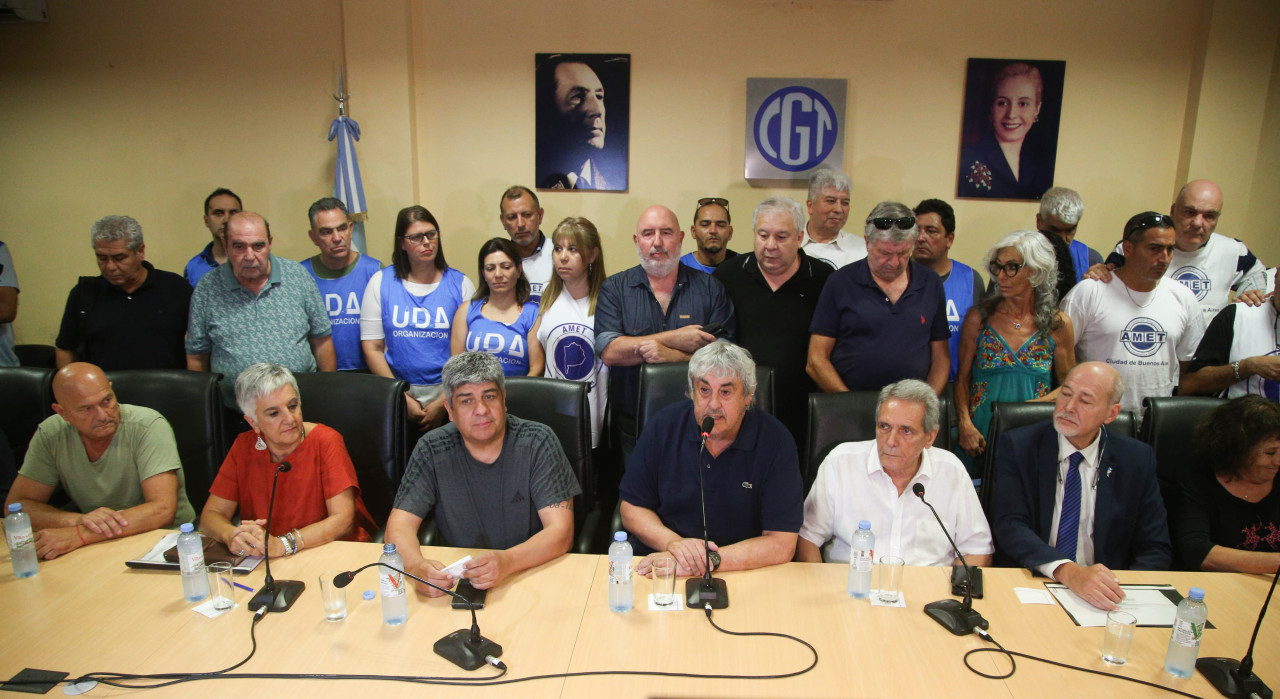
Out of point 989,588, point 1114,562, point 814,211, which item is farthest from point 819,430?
point 814,211

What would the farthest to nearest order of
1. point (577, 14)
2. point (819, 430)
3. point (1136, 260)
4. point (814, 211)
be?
1. point (577, 14)
2. point (814, 211)
3. point (1136, 260)
4. point (819, 430)

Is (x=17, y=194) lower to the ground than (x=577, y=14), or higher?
lower

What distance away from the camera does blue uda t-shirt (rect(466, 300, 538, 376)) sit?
3045mm

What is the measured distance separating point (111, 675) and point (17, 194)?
471 centimetres

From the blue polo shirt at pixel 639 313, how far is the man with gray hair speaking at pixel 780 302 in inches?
3.9

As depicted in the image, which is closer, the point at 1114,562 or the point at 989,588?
the point at 989,588

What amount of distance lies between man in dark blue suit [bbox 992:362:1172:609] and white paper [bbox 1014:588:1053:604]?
0.21 m

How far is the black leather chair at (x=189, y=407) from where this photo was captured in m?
2.70

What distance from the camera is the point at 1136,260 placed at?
2.87m

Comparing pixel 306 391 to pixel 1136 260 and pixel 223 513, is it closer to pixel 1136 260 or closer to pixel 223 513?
pixel 223 513

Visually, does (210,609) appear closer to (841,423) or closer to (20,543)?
(20,543)

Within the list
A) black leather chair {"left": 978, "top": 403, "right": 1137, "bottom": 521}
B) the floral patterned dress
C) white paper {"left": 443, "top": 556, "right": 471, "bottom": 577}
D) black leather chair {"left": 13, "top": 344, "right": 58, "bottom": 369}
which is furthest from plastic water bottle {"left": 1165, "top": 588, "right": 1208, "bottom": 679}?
black leather chair {"left": 13, "top": 344, "right": 58, "bottom": 369}

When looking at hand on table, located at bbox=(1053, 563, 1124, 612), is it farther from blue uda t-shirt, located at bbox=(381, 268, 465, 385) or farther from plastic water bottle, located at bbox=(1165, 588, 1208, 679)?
blue uda t-shirt, located at bbox=(381, 268, 465, 385)

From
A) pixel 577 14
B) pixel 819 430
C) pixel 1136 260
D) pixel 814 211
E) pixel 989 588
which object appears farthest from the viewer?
pixel 577 14
